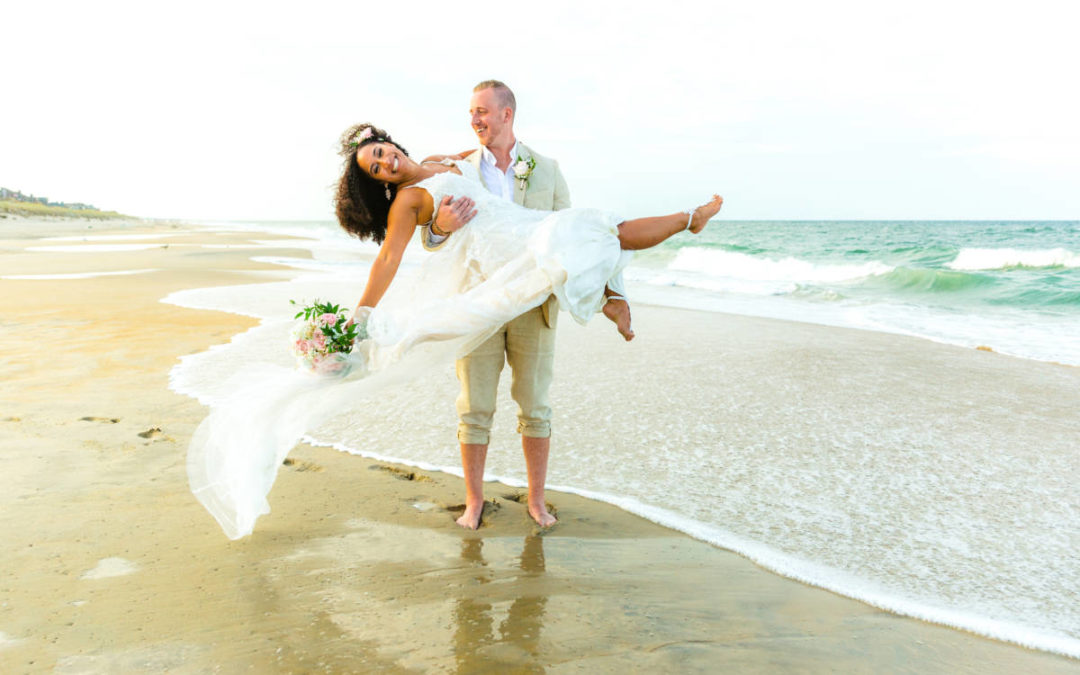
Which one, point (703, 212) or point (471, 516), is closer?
point (703, 212)

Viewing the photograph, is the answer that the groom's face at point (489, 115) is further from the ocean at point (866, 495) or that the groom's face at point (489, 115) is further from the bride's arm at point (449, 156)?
the ocean at point (866, 495)

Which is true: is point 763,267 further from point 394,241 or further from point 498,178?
point 394,241

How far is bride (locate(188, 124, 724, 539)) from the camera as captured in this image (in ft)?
9.25

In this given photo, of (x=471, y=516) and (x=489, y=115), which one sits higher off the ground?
(x=489, y=115)

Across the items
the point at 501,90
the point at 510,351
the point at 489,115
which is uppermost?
the point at 501,90

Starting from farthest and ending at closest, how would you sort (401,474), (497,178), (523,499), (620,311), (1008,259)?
(1008,259) < (401,474) < (523,499) < (497,178) < (620,311)

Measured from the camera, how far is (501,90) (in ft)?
10.3

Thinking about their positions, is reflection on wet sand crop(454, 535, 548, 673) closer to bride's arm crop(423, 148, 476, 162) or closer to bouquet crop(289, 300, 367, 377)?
bouquet crop(289, 300, 367, 377)

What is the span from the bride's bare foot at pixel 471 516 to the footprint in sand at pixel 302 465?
1.05 m

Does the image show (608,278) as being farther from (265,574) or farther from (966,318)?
(966,318)

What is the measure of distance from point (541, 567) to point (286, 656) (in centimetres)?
103

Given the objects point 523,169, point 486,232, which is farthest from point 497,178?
point 486,232

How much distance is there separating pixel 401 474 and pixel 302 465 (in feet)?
1.84

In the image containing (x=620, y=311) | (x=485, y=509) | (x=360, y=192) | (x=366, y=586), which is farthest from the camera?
(x=485, y=509)
